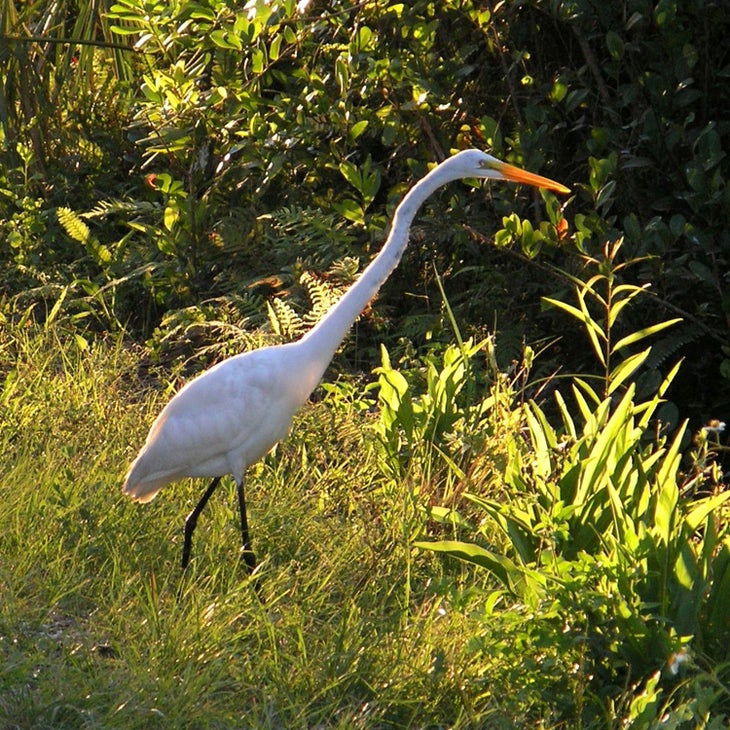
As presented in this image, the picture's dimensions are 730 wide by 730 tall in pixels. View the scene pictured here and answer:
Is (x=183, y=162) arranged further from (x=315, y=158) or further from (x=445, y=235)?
(x=445, y=235)

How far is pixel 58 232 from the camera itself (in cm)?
699

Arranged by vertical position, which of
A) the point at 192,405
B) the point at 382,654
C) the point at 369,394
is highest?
the point at 192,405

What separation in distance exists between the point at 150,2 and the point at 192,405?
2.46 metres

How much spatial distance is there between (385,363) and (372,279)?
28.5 inches

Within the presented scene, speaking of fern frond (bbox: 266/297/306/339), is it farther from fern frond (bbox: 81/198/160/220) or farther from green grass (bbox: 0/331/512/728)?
fern frond (bbox: 81/198/160/220)

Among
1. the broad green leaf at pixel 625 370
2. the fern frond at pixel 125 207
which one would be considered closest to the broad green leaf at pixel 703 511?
the broad green leaf at pixel 625 370

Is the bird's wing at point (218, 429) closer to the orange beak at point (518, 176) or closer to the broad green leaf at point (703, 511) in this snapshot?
the orange beak at point (518, 176)

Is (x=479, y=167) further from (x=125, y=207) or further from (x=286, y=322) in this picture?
(x=125, y=207)

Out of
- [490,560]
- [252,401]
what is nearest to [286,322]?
[252,401]

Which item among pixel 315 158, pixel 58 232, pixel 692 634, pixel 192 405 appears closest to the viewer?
pixel 692 634

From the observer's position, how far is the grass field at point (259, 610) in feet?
9.49

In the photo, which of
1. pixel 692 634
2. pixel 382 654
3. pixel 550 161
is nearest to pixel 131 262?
pixel 550 161

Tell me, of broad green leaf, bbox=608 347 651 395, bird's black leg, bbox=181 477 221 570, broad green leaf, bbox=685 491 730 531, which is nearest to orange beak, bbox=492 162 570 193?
broad green leaf, bbox=608 347 651 395

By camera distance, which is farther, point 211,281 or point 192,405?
point 211,281
